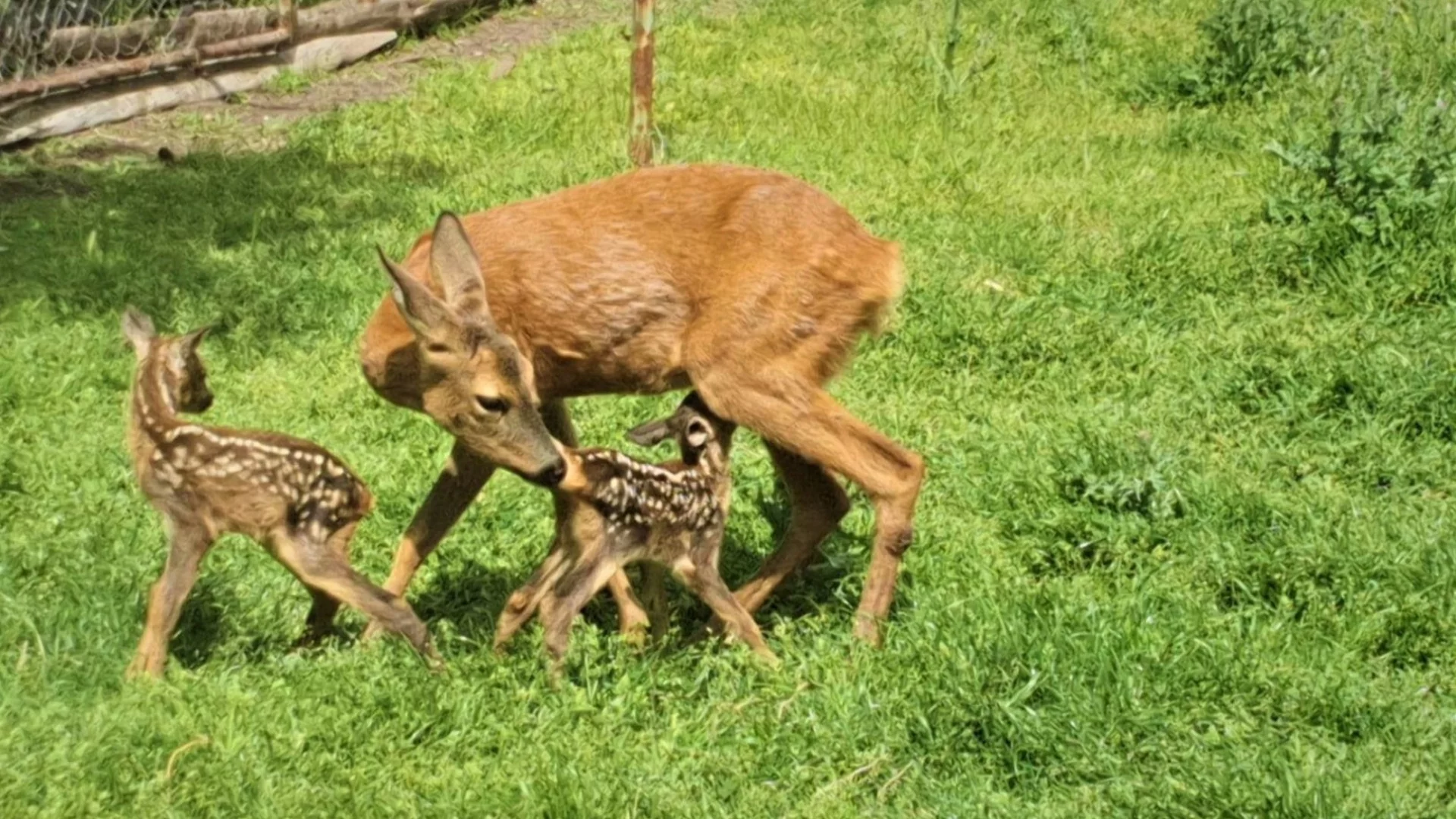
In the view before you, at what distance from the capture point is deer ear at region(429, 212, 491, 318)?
5598 millimetres

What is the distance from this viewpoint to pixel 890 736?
17.6 ft

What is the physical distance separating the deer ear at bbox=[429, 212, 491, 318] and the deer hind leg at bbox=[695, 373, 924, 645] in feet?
2.71

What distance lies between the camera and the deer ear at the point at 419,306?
218 inches

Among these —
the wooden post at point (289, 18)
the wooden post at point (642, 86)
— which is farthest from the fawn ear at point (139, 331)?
the wooden post at point (289, 18)

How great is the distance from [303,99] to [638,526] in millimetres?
7660

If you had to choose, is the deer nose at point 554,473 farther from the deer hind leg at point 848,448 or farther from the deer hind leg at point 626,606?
the deer hind leg at point 848,448

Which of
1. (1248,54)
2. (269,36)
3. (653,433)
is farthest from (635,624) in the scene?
(269,36)

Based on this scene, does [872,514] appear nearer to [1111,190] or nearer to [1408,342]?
[1408,342]

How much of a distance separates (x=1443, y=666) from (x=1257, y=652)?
56cm

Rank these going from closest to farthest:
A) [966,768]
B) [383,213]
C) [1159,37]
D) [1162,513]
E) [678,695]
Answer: [966,768] → [678,695] → [1162,513] → [383,213] → [1159,37]

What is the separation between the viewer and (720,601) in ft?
19.5

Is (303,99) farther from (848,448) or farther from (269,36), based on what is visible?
(848,448)

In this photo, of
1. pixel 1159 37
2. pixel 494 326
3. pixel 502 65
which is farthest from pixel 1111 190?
pixel 494 326

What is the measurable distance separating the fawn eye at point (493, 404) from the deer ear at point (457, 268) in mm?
255
